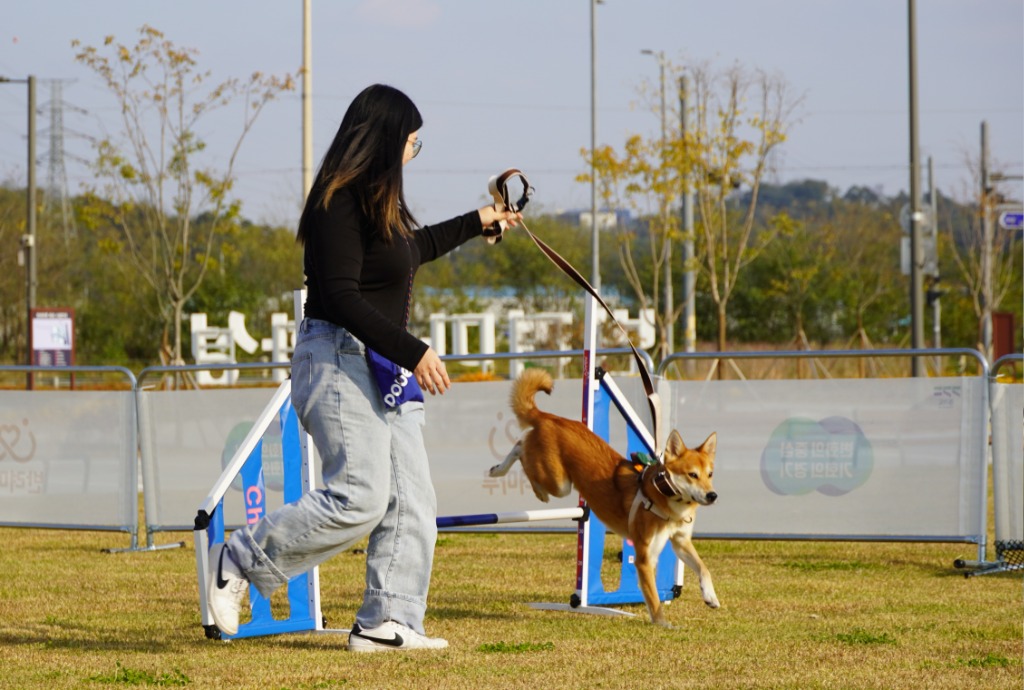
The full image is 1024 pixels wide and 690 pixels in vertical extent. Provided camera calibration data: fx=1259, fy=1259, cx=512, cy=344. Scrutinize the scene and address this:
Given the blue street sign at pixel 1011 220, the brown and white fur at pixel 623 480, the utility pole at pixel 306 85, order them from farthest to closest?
1. the utility pole at pixel 306 85
2. the blue street sign at pixel 1011 220
3. the brown and white fur at pixel 623 480

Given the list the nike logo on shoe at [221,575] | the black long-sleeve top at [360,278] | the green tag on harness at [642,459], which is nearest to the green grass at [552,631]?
the nike logo on shoe at [221,575]

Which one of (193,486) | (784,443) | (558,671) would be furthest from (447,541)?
(558,671)

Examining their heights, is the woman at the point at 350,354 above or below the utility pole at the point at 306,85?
below

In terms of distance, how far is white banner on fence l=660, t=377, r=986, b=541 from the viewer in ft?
27.2

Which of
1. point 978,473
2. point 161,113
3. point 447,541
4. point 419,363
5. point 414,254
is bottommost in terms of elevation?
point 447,541

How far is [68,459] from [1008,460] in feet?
22.2

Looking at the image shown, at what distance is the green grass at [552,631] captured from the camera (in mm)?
4461

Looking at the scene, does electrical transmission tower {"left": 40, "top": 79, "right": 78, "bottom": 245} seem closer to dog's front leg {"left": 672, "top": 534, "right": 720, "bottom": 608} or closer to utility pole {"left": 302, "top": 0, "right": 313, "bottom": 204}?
utility pole {"left": 302, "top": 0, "right": 313, "bottom": 204}

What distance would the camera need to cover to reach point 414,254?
4.71m

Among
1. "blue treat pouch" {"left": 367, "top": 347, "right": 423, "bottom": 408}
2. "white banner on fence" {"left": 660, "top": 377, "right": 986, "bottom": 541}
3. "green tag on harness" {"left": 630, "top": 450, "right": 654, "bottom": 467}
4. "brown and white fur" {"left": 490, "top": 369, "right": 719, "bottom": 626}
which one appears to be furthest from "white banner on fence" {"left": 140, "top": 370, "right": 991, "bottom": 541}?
"blue treat pouch" {"left": 367, "top": 347, "right": 423, "bottom": 408}

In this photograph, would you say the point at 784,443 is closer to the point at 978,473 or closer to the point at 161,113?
the point at 978,473

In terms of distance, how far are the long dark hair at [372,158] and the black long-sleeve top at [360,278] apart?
0.04 meters

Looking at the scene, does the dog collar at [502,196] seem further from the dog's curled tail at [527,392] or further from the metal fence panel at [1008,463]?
the metal fence panel at [1008,463]

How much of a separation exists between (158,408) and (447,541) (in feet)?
7.89
